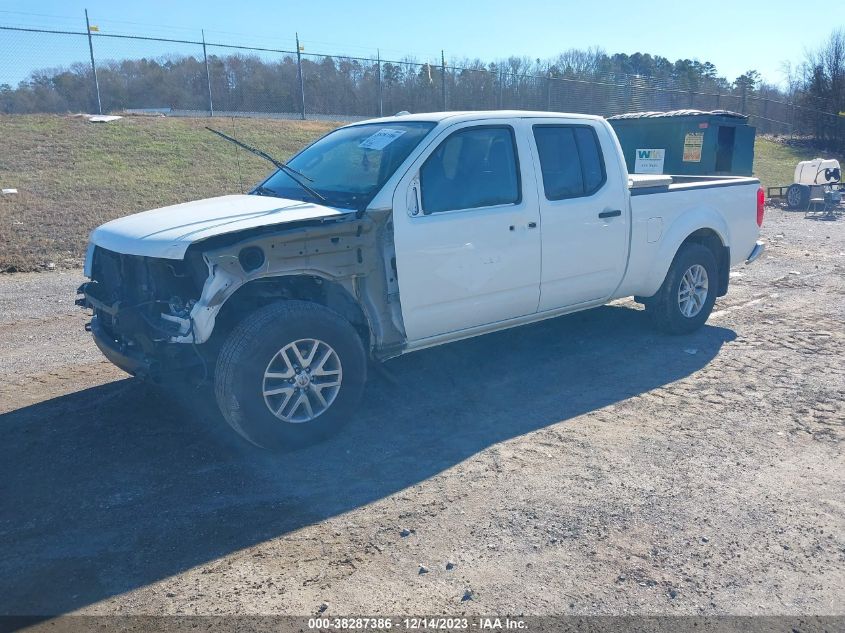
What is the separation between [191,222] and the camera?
14.8 ft

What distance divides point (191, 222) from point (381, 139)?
1546 mm

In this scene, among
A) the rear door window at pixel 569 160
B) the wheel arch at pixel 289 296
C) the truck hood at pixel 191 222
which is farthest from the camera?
the rear door window at pixel 569 160

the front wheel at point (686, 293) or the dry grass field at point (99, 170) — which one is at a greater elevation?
the dry grass field at point (99, 170)

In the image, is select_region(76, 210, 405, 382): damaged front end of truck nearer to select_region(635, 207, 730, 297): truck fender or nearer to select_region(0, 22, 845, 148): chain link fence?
select_region(635, 207, 730, 297): truck fender

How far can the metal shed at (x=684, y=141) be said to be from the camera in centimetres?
1130

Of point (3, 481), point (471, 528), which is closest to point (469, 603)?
point (471, 528)

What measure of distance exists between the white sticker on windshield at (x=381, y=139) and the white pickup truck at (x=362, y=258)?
0.02 m

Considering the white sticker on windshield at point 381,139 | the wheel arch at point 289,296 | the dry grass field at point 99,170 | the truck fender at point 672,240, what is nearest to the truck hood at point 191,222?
the wheel arch at point 289,296

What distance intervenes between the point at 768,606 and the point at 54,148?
1639 cm

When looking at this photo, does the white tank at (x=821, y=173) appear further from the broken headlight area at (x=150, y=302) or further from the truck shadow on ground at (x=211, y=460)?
the broken headlight area at (x=150, y=302)

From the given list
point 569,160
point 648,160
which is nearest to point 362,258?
point 569,160

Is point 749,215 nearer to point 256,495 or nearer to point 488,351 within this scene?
point 488,351

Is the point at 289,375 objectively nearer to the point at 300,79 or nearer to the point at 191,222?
the point at 191,222

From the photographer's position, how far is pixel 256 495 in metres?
4.00
